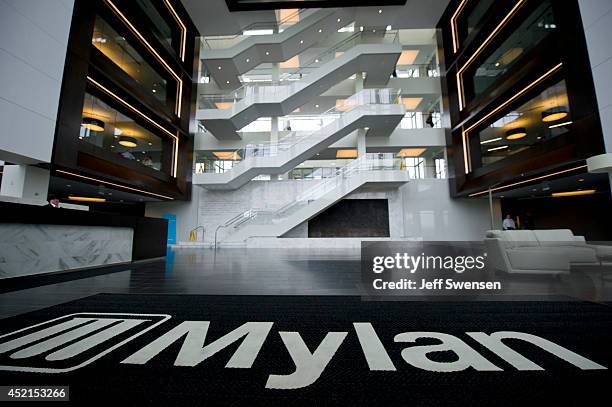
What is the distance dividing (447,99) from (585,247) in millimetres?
12602

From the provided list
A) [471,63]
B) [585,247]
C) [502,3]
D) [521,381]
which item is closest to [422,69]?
[471,63]

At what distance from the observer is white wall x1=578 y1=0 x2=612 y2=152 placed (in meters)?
6.28

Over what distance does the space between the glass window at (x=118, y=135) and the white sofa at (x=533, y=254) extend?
38.5 feet

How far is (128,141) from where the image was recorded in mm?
11609

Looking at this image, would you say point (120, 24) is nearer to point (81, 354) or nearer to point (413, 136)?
point (81, 354)

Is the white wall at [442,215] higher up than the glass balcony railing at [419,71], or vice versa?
the glass balcony railing at [419,71]

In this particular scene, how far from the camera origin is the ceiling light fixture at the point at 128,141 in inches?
436

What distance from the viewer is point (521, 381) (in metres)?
1.32

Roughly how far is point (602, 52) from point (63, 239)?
1273cm

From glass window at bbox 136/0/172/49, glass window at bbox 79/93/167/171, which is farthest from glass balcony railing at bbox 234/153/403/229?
glass window at bbox 136/0/172/49

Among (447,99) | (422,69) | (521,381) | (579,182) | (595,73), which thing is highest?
(422,69)

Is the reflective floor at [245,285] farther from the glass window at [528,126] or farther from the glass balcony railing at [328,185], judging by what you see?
the glass balcony railing at [328,185]

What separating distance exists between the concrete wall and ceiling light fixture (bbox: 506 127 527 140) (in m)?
4.61

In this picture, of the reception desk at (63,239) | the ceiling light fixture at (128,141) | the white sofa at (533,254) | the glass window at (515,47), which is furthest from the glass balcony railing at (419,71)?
the reception desk at (63,239)
